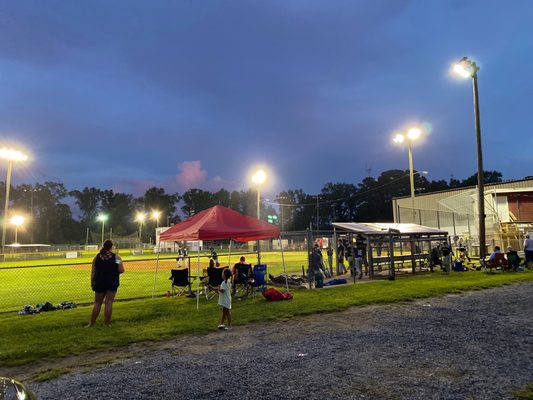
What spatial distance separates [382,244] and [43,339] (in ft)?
51.8

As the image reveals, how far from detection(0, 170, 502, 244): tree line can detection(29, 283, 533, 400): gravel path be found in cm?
9221

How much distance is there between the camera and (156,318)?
982 cm

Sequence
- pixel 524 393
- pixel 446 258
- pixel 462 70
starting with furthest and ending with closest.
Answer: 1. pixel 462 70
2. pixel 446 258
3. pixel 524 393

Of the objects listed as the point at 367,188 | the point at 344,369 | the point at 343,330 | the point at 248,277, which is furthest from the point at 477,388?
the point at 367,188

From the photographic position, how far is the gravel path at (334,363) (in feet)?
15.4

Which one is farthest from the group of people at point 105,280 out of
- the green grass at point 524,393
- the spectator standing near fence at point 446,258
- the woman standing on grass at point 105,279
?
the spectator standing near fence at point 446,258

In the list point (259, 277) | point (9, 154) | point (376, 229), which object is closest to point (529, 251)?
point (376, 229)

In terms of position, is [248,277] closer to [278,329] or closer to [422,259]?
[278,329]

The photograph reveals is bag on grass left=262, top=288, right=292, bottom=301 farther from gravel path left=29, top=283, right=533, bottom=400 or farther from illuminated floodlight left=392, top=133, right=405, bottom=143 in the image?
illuminated floodlight left=392, top=133, right=405, bottom=143

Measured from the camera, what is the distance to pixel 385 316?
9.19 meters

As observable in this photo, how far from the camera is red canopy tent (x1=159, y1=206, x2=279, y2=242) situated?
37.9 feet

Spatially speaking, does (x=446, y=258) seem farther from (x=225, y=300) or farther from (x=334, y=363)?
(x=334, y=363)

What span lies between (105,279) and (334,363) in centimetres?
573

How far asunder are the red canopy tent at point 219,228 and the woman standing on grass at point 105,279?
2.56m
